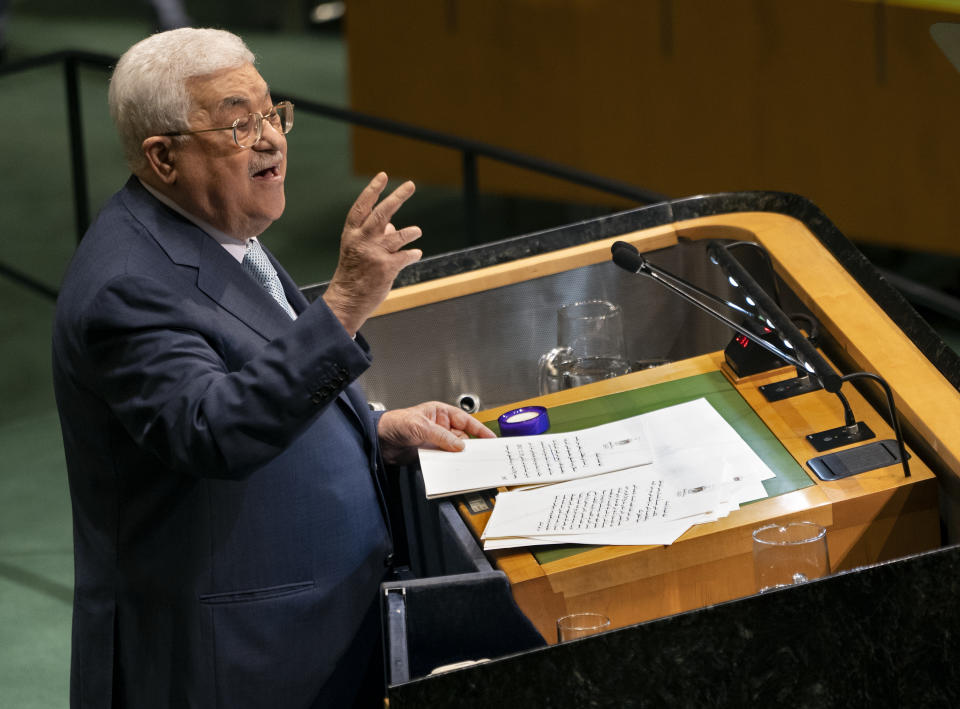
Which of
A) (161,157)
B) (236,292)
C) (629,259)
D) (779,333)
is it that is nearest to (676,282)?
(629,259)

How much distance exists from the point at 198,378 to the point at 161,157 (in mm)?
344

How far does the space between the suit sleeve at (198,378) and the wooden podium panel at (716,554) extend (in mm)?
396

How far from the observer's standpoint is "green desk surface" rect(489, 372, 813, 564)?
2129 millimetres

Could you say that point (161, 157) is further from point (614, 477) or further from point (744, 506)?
point (744, 506)

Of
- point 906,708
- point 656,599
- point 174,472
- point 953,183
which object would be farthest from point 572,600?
point 953,183

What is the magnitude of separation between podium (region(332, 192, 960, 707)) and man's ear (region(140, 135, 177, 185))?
0.64m

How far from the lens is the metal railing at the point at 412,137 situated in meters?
3.66

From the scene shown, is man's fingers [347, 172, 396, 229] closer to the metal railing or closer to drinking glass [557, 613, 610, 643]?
drinking glass [557, 613, 610, 643]

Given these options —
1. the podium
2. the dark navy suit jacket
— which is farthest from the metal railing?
the dark navy suit jacket

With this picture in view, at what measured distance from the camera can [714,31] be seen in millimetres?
5070

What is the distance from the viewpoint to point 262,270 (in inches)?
81.9

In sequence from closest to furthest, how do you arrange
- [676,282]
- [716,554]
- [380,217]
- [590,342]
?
[380,217] < [716,554] < [676,282] < [590,342]

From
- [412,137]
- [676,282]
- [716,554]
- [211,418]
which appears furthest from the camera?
[412,137]

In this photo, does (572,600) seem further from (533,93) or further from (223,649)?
(533,93)
